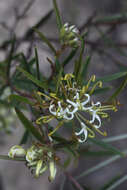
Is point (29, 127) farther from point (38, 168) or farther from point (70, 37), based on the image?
point (70, 37)

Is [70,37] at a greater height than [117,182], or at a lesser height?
greater

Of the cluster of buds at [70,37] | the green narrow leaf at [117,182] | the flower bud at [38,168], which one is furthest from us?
the green narrow leaf at [117,182]

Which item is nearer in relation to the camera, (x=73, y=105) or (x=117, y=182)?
(x=73, y=105)

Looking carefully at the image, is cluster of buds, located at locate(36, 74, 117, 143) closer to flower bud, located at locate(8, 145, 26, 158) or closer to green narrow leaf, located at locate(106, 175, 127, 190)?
flower bud, located at locate(8, 145, 26, 158)

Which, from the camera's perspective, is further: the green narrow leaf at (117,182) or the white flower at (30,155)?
the green narrow leaf at (117,182)

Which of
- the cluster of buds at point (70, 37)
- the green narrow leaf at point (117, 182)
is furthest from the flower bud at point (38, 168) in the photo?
the green narrow leaf at point (117, 182)

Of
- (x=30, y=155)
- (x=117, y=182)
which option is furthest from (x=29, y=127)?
(x=117, y=182)

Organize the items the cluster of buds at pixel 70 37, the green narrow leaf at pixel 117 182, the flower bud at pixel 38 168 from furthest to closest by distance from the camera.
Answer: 1. the green narrow leaf at pixel 117 182
2. the cluster of buds at pixel 70 37
3. the flower bud at pixel 38 168

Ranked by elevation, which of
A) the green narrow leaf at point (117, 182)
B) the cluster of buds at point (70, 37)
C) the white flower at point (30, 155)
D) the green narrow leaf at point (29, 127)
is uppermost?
the cluster of buds at point (70, 37)

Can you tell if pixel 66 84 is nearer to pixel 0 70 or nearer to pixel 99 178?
pixel 0 70

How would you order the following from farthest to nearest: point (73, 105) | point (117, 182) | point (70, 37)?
point (117, 182), point (70, 37), point (73, 105)

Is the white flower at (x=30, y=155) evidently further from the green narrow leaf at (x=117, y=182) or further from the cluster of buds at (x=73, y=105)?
the green narrow leaf at (x=117, y=182)

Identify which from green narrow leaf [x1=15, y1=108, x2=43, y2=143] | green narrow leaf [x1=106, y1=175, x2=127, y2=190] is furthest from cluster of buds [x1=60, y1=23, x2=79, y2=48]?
green narrow leaf [x1=106, y1=175, x2=127, y2=190]

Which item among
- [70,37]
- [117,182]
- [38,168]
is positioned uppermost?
[70,37]
